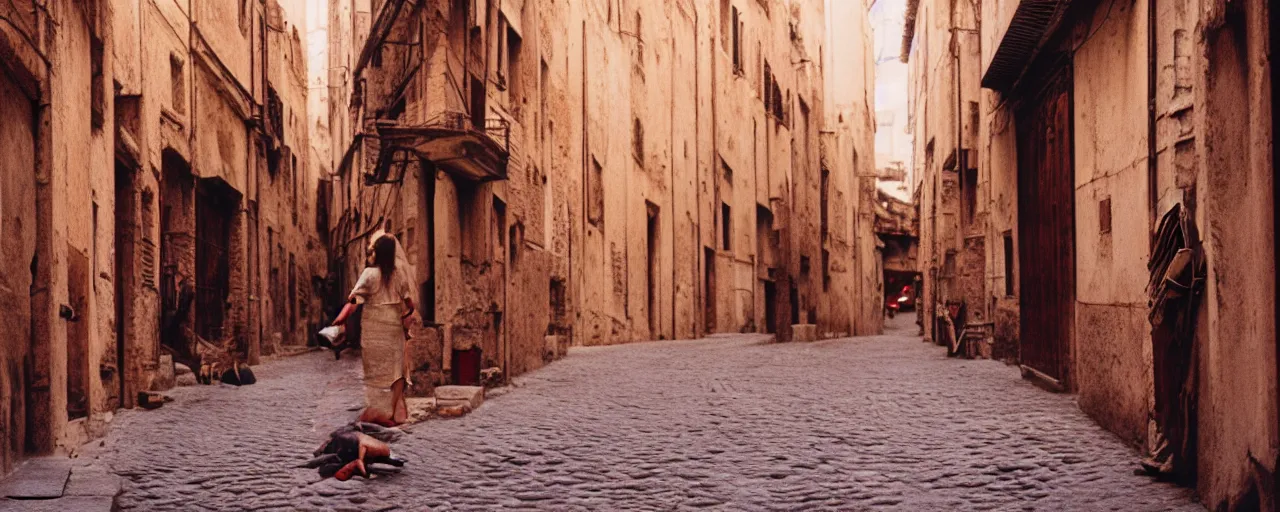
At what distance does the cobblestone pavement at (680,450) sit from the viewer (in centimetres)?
604

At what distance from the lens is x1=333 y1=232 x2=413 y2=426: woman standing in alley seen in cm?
813

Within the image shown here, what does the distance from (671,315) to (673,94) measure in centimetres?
500

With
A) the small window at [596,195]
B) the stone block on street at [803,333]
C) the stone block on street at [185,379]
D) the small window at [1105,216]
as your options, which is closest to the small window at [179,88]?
the stone block on street at [185,379]

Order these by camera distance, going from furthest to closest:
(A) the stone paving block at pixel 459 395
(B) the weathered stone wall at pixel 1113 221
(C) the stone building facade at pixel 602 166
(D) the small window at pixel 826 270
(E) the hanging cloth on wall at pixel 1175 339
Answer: (D) the small window at pixel 826 270 < (C) the stone building facade at pixel 602 166 < (A) the stone paving block at pixel 459 395 < (B) the weathered stone wall at pixel 1113 221 < (E) the hanging cloth on wall at pixel 1175 339

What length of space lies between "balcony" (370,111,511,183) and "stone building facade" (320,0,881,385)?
0.03 meters

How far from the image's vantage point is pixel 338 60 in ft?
87.3

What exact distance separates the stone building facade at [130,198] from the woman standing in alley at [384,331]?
192 cm

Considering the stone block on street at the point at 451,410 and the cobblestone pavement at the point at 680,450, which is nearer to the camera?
the cobblestone pavement at the point at 680,450

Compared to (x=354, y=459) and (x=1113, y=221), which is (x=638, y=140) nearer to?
(x=1113, y=221)

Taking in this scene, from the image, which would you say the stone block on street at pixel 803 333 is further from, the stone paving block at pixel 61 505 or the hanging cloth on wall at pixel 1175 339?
the stone paving block at pixel 61 505

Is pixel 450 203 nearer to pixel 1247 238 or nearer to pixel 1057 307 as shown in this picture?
pixel 1057 307

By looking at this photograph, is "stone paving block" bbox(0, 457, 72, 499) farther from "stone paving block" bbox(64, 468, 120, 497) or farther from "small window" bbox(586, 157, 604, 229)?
"small window" bbox(586, 157, 604, 229)

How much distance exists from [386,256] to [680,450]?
7.85ft

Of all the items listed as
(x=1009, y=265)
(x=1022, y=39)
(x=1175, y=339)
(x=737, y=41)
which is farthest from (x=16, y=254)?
(x=737, y=41)
